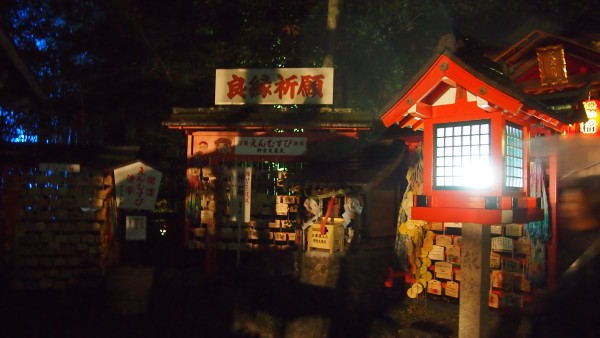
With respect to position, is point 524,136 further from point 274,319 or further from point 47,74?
point 47,74

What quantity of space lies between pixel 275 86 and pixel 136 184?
4.89 m

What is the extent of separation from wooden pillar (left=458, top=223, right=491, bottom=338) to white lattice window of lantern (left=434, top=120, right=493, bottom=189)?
0.72 meters

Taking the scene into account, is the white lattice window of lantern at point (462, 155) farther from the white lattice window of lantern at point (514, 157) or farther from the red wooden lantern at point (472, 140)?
the white lattice window of lantern at point (514, 157)

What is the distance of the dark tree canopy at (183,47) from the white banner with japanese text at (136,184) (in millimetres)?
4769

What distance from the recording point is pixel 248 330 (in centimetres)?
1193

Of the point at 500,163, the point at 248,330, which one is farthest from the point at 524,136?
the point at 248,330

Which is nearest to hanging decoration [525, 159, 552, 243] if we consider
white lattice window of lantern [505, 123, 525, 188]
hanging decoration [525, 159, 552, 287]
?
hanging decoration [525, 159, 552, 287]

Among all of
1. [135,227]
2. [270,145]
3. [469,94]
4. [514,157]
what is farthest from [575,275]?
[135,227]

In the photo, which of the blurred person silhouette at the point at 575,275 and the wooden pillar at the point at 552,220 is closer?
the blurred person silhouette at the point at 575,275

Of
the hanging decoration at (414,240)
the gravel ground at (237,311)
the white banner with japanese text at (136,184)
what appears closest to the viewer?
the gravel ground at (237,311)

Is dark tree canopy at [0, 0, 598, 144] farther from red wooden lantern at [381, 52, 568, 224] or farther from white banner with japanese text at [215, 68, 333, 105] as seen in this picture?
red wooden lantern at [381, 52, 568, 224]

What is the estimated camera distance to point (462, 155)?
787 cm

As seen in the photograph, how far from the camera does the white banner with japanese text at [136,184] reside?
12.8 metres

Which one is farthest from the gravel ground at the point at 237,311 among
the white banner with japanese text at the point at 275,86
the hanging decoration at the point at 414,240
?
the white banner with japanese text at the point at 275,86
